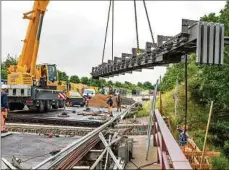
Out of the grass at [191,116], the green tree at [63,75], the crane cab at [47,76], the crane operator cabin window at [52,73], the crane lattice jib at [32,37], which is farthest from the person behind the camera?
the green tree at [63,75]

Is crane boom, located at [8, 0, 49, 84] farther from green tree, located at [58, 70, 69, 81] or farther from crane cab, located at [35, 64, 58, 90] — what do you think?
green tree, located at [58, 70, 69, 81]

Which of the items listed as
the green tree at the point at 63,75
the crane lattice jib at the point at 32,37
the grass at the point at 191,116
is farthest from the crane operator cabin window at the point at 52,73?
the green tree at the point at 63,75

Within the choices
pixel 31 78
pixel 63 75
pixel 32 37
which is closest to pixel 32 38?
pixel 32 37

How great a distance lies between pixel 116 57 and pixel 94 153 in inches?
357

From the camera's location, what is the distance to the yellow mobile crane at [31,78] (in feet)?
72.5

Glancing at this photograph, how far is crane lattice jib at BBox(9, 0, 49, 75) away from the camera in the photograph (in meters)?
23.0

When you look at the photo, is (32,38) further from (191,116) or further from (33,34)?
(191,116)

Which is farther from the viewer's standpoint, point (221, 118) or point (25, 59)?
point (25, 59)

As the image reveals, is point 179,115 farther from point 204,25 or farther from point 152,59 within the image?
point 204,25

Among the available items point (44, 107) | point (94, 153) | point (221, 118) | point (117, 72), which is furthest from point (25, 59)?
point (94, 153)

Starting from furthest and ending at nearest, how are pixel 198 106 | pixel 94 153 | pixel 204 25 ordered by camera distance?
pixel 198 106, pixel 94 153, pixel 204 25

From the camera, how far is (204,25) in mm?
8703

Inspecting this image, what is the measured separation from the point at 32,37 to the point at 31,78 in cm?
231

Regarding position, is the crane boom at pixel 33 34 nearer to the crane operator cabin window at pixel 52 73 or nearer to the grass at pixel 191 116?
the crane operator cabin window at pixel 52 73
